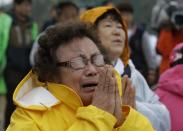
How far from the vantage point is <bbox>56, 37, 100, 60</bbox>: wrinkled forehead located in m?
4.17

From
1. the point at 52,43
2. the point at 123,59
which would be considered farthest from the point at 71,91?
the point at 123,59

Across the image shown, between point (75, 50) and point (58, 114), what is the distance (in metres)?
0.39

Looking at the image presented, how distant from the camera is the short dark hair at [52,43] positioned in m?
4.23

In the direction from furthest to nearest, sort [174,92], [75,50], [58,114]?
[174,92]
[75,50]
[58,114]

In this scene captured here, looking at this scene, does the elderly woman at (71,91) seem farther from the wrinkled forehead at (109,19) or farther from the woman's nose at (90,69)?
the wrinkled forehead at (109,19)

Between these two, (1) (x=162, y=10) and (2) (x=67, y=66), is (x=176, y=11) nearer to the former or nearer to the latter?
(1) (x=162, y=10)

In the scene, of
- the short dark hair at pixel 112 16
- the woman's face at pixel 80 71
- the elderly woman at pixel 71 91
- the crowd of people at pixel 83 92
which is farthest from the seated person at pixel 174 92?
the woman's face at pixel 80 71

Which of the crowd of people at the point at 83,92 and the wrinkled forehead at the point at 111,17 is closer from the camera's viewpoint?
the crowd of people at the point at 83,92

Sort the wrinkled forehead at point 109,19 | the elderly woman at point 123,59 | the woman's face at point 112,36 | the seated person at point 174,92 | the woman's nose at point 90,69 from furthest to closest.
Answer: the wrinkled forehead at point 109,19 < the woman's face at point 112,36 < the seated person at point 174,92 < the elderly woman at point 123,59 < the woman's nose at point 90,69

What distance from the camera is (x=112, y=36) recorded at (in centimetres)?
562

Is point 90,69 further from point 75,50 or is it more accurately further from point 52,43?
point 52,43

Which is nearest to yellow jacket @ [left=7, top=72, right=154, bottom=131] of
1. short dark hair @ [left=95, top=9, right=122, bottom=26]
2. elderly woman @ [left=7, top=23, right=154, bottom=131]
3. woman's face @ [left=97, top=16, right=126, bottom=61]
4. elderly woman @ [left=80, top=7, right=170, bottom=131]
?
elderly woman @ [left=7, top=23, right=154, bottom=131]

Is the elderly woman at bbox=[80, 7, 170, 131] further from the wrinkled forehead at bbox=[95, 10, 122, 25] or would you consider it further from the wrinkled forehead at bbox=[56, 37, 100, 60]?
the wrinkled forehead at bbox=[56, 37, 100, 60]

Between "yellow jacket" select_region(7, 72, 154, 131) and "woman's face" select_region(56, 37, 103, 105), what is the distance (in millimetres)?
57
